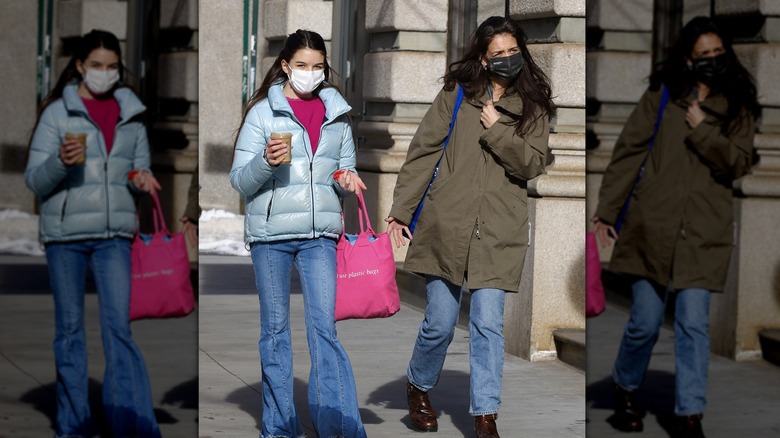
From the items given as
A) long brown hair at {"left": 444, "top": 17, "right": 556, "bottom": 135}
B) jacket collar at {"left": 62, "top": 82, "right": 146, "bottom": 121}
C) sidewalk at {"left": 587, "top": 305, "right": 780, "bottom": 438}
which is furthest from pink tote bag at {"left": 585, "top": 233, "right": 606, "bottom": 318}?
long brown hair at {"left": 444, "top": 17, "right": 556, "bottom": 135}

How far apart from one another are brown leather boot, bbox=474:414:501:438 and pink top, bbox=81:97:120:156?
3.10 metres

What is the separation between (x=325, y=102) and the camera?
535 cm

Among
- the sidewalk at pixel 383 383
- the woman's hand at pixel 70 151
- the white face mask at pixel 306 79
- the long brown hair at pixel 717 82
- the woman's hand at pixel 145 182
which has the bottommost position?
the sidewalk at pixel 383 383

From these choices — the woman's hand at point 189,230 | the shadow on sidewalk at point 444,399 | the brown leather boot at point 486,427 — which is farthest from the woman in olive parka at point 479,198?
the woman's hand at point 189,230

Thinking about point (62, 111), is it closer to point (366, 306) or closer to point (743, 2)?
point (743, 2)

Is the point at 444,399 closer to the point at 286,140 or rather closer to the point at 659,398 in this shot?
the point at 286,140

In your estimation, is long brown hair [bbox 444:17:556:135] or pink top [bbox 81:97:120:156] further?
long brown hair [bbox 444:17:556:135]

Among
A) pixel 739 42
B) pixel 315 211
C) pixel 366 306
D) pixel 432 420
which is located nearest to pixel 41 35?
pixel 739 42

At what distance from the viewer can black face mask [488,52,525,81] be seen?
5438mm

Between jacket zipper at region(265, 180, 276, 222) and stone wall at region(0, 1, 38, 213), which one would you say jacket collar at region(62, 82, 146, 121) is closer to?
stone wall at region(0, 1, 38, 213)

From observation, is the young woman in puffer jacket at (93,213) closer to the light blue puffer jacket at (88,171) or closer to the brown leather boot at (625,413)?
the light blue puffer jacket at (88,171)

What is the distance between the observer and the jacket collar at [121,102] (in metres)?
2.46

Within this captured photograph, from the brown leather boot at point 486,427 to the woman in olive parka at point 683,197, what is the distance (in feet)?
11.1

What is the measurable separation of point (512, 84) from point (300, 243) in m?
1.14
